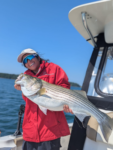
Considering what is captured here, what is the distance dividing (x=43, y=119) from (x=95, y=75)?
5.96 ft

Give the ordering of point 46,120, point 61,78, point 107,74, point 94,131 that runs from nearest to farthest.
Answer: point 46,120
point 61,78
point 94,131
point 107,74

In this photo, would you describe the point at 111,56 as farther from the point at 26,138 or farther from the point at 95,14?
the point at 26,138

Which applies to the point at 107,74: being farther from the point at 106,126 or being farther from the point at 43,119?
the point at 43,119

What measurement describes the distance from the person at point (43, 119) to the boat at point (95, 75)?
0.65 metres

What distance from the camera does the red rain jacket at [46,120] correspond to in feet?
7.25

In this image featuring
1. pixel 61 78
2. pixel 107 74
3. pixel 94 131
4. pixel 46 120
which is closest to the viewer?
pixel 46 120

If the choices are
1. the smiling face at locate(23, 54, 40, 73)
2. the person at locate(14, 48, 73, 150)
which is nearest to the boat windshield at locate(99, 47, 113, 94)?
the person at locate(14, 48, 73, 150)

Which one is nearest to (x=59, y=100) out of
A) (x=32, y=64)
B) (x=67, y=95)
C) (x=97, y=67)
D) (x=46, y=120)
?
(x=67, y=95)

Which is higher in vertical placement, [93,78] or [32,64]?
[32,64]

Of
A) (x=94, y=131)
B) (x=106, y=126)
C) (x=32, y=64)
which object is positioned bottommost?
(x=94, y=131)

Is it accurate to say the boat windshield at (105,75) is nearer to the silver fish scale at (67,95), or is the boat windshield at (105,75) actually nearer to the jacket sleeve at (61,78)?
the silver fish scale at (67,95)

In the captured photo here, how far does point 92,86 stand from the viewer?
11.0 feet

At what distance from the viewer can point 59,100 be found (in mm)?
2266

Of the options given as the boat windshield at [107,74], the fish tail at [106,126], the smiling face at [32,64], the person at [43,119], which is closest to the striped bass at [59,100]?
the fish tail at [106,126]
